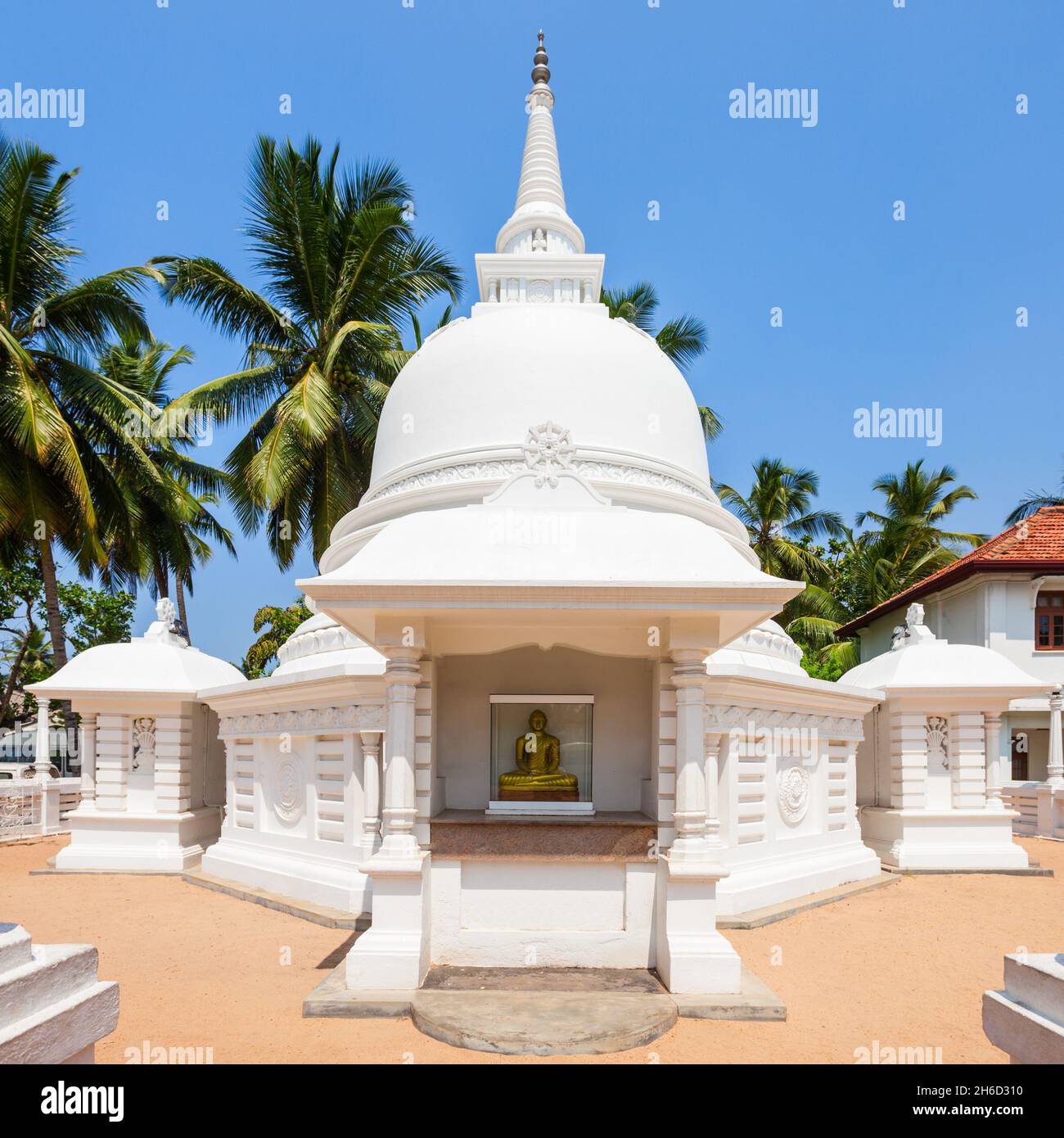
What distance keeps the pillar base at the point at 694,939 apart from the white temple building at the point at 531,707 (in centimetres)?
3

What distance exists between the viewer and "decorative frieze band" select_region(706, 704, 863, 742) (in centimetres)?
1123

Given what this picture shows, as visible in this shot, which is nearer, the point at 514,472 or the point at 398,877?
the point at 398,877

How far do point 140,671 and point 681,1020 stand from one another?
40.9 ft

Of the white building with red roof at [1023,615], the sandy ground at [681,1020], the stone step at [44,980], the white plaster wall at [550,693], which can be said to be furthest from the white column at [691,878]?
the white building with red roof at [1023,615]

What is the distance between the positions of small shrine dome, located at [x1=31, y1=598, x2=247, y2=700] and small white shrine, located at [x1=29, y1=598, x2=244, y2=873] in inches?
0.8

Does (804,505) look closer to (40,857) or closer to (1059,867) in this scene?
(1059,867)

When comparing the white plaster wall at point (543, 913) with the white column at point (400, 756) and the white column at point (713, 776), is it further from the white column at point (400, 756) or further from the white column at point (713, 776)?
the white column at point (713, 776)

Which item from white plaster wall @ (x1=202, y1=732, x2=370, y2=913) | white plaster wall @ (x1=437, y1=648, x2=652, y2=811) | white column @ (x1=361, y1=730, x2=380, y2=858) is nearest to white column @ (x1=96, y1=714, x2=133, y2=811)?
white plaster wall @ (x1=202, y1=732, x2=370, y2=913)

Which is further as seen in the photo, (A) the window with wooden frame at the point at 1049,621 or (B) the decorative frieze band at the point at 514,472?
(A) the window with wooden frame at the point at 1049,621

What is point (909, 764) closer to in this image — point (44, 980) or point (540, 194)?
point (540, 194)

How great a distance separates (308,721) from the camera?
12414mm

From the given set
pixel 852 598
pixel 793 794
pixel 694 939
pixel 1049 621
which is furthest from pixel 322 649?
pixel 852 598

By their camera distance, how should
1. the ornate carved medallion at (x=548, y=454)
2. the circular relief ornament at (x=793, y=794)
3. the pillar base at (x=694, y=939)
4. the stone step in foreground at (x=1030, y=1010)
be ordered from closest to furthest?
1. the stone step in foreground at (x=1030, y=1010)
2. the pillar base at (x=694, y=939)
3. the ornate carved medallion at (x=548, y=454)
4. the circular relief ornament at (x=793, y=794)

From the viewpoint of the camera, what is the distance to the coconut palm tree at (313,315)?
22.5 meters
